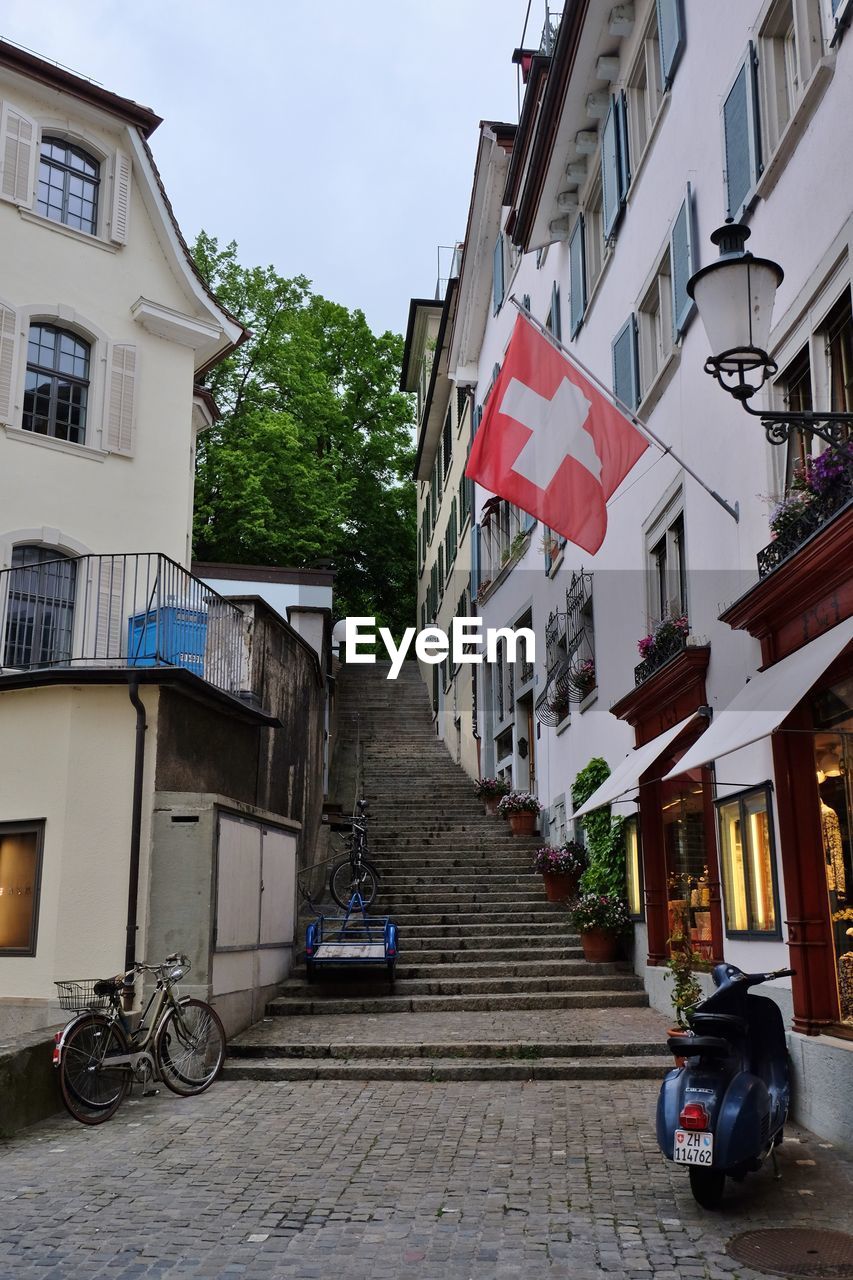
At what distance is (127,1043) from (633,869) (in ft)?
21.5

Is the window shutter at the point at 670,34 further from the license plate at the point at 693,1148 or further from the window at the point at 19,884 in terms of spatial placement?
the license plate at the point at 693,1148

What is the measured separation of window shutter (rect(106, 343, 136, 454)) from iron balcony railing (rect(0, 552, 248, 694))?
206cm

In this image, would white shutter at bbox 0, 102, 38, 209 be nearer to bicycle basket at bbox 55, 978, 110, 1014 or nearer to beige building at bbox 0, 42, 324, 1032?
beige building at bbox 0, 42, 324, 1032

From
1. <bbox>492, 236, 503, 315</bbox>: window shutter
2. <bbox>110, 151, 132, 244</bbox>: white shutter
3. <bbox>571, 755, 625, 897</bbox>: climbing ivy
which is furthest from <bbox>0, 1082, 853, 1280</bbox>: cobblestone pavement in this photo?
<bbox>492, 236, 503, 315</bbox>: window shutter

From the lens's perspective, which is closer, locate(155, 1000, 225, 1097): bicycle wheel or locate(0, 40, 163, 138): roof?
locate(155, 1000, 225, 1097): bicycle wheel

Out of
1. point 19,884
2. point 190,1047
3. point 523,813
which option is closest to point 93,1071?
point 190,1047

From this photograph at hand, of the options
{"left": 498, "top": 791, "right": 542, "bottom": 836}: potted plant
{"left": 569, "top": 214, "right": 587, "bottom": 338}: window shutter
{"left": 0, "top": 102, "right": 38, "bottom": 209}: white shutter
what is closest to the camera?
{"left": 0, "top": 102, "right": 38, "bottom": 209}: white shutter

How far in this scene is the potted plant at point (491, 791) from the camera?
2072 cm

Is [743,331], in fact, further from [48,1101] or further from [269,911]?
[269,911]

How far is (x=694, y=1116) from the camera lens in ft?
18.6

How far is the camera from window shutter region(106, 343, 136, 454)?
53.3 ft

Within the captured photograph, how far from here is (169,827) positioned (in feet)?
33.1

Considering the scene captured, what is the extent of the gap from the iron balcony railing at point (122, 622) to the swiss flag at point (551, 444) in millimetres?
3293

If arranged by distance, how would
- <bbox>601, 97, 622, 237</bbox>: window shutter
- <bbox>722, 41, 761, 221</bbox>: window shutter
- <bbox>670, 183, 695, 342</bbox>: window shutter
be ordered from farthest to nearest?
<bbox>601, 97, 622, 237</bbox>: window shutter, <bbox>670, 183, 695, 342</bbox>: window shutter, <bbox>722, 41, 761, 221</bbox>: window shutter
